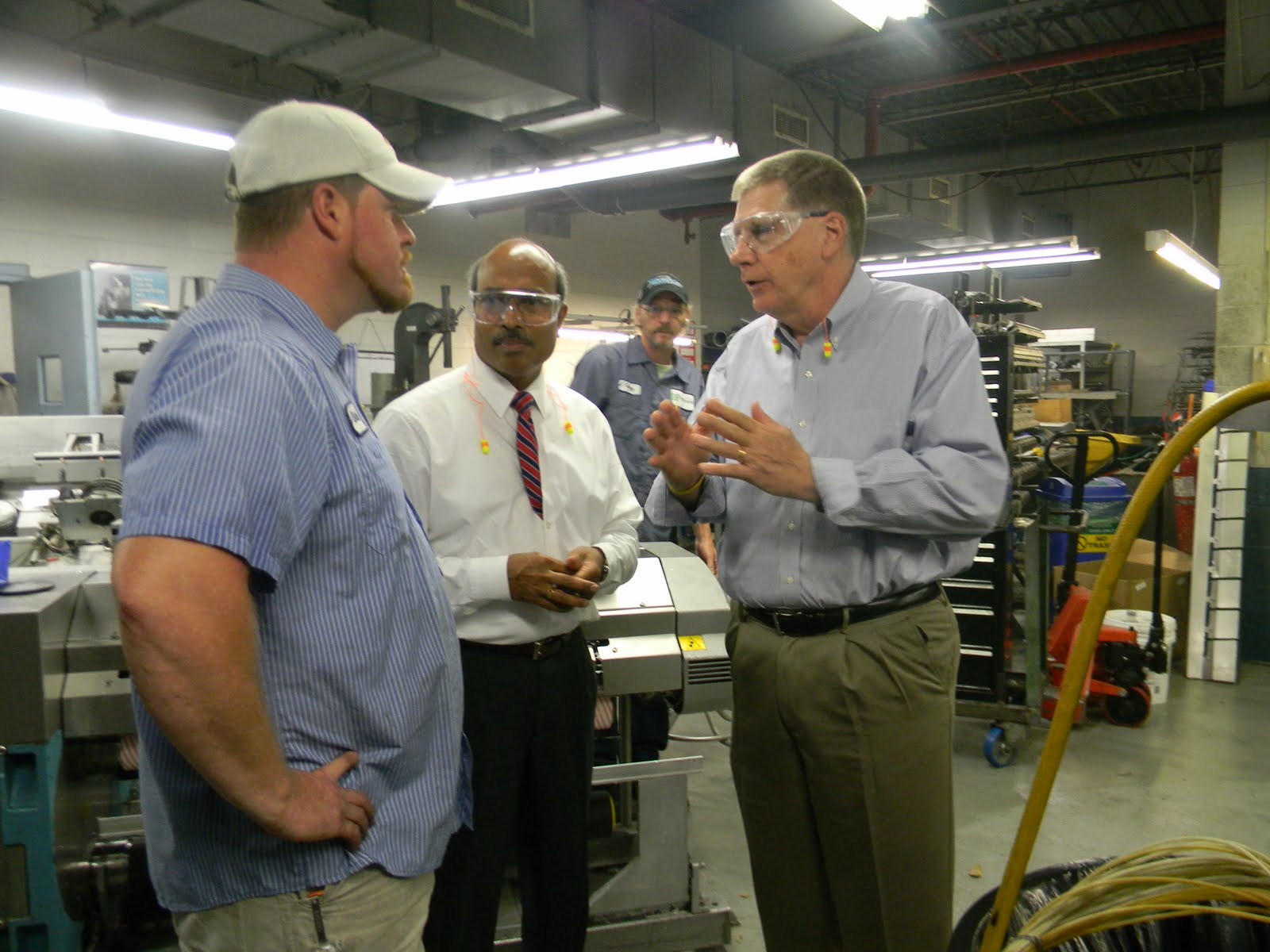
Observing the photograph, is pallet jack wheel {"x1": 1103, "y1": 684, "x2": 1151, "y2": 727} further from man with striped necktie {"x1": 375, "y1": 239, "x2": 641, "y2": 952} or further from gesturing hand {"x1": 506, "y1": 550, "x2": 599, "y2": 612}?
gesturing hand {"x1": 506, "y1": 550, "x2": 599, "y2": 612}

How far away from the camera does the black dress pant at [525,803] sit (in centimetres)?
169

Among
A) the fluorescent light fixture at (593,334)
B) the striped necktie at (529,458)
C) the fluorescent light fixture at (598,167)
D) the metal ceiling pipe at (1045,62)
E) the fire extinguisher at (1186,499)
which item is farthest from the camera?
the fluorescent light fixture at (593,334)

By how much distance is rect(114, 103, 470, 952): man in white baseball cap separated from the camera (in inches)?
32.9

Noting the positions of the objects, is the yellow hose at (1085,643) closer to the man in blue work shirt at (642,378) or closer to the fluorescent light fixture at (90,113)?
the man in blue work shirt at (642,378)

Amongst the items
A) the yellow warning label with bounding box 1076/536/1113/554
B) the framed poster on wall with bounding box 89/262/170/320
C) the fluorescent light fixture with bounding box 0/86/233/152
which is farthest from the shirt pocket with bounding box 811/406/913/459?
the framed poster on wall with bounding box 89/262/170/320

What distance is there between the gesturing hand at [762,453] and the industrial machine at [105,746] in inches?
29.3

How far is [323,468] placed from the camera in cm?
95

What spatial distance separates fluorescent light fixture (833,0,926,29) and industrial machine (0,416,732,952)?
1.71m

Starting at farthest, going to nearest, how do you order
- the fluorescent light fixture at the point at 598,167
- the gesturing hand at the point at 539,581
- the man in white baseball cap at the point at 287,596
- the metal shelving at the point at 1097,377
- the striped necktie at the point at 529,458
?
the metal shelving at the point at 1097,377
the fluorescent light fixture at the point at 598,167
the striped necktie at the point at 529,458
the gesturing hand at the point at 539,581
the man in white baseball cap at the point at 287,596

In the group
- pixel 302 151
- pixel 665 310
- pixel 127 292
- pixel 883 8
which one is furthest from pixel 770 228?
pixel 127 292

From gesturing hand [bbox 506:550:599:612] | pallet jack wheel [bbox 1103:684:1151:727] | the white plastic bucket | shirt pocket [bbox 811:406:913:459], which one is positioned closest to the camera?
shirt pocket [bbox 811:406:913:459]

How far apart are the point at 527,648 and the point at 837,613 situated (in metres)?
0.61

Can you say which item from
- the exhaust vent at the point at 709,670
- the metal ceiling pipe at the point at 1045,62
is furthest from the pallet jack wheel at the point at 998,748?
the metal ceiling pipe at the point at 1045,62

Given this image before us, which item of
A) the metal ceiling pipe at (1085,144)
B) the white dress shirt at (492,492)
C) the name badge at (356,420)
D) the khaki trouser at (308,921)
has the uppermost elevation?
the metal ceiling pipe at (1085,144)
